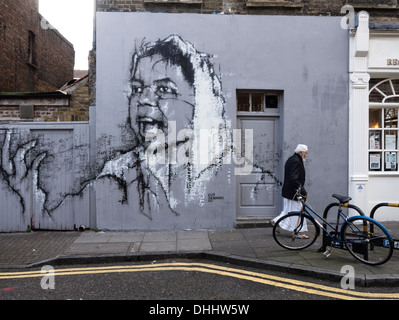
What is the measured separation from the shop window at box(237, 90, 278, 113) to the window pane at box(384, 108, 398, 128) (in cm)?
279

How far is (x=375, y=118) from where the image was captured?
8.44 m

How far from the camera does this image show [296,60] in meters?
7.91

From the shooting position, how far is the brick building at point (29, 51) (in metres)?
10.4

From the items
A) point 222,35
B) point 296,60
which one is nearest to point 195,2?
point 222,35

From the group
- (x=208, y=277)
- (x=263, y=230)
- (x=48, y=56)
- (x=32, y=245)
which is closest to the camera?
(x=208, y=277)

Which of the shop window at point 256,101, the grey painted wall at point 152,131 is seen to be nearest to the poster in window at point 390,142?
the grey painted wall at point 152,131

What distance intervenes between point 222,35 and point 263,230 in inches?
176

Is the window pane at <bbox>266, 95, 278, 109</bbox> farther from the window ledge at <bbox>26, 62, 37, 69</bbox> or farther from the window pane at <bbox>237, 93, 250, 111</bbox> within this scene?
the window ledge at <bbox>26, 62, 37, 69</bbox>

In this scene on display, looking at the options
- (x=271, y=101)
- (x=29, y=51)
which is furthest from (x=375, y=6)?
(x=29, y=51)

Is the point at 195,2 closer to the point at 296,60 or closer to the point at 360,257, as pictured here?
the point at 296,60

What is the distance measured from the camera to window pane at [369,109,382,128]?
843 cm

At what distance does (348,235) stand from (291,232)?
1012 millimetres

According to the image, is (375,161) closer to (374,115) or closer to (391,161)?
(391,161)

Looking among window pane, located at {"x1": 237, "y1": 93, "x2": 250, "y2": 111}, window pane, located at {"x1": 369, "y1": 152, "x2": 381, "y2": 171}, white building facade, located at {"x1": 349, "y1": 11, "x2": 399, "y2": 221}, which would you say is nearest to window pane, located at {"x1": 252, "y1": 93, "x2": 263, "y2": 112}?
window pane, located at {"x1": 237, "y1": 93, "x2": 250, "y2": 111}
